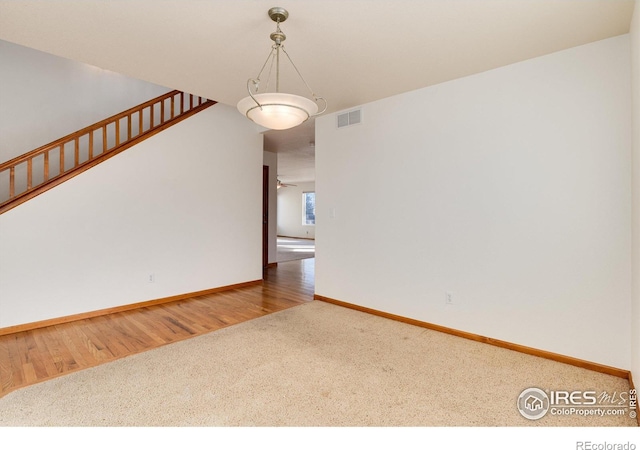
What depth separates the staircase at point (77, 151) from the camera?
2.93 m

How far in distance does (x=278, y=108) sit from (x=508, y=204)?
2.11 meters

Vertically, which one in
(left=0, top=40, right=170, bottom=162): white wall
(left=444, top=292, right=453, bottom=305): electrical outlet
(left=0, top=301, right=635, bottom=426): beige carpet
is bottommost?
(left=0, top=301, right=635, bottom=426): beige carpet

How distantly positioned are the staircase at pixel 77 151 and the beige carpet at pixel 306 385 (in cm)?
213

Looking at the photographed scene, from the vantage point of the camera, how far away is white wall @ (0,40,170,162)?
3.72 metres

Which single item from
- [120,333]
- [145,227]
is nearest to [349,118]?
[145,227]

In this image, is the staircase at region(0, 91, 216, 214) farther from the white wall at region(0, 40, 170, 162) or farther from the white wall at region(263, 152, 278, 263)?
the white wall at region(263, 152, 278, 263)

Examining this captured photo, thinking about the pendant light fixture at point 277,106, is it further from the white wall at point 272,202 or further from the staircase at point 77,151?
the white wall at point 272,202

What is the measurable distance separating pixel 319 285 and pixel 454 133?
2.46 m

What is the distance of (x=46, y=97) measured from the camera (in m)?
3.98

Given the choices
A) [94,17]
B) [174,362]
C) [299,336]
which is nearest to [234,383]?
[174,362]

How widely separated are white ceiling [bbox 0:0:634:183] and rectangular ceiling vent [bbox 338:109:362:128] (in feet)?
2.24

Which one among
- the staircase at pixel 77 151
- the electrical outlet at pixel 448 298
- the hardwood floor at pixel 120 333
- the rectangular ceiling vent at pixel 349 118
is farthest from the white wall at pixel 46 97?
the electrical outlet at pixel 448 298

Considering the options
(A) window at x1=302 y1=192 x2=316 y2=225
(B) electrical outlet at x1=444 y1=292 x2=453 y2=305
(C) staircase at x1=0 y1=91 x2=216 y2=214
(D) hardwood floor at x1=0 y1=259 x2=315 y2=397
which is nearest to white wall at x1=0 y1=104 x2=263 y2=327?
(C) staircase at x1=0 y1=91 x2=216 y2=214
